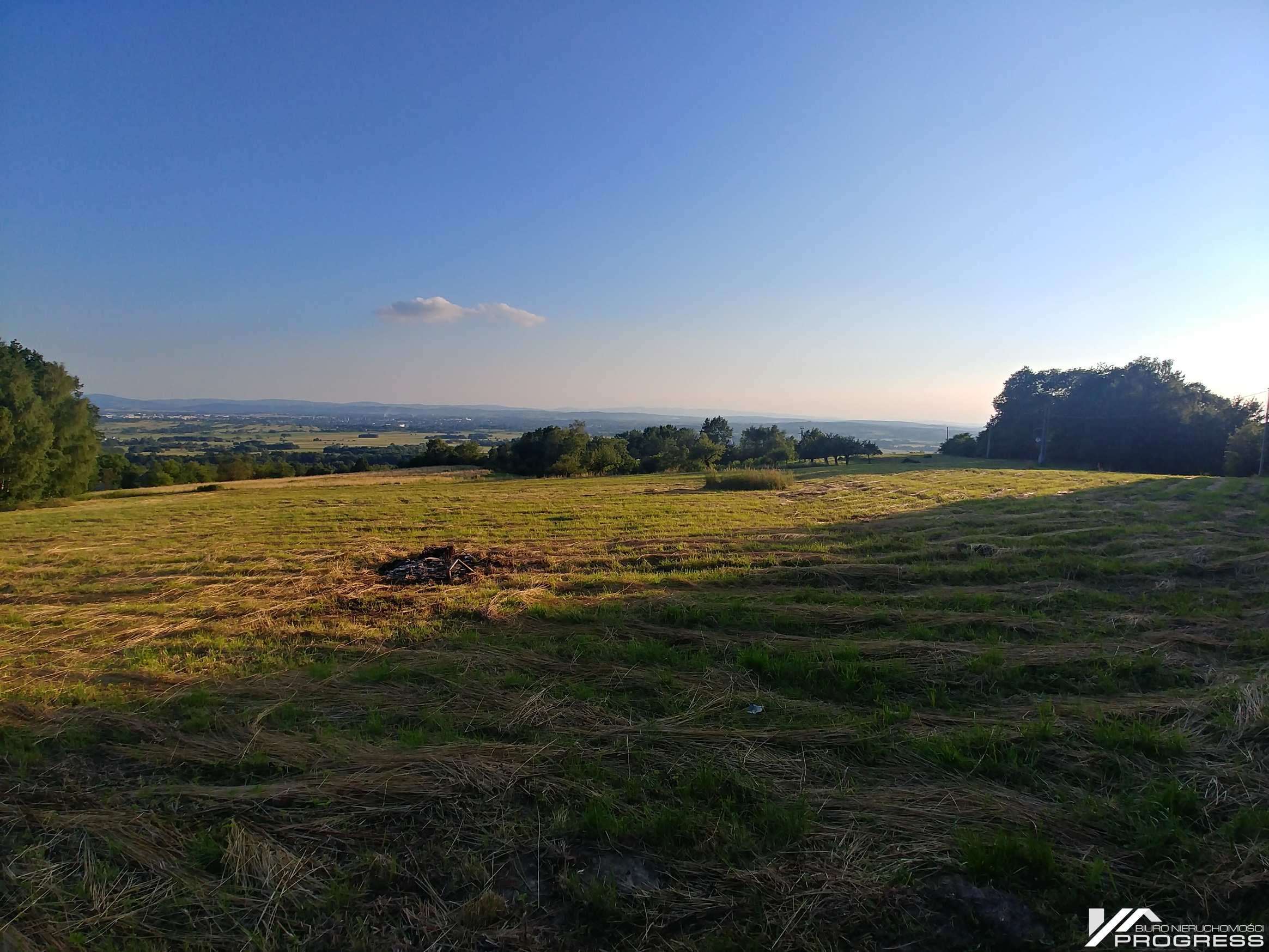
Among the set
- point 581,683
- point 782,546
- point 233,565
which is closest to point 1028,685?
point 581,683

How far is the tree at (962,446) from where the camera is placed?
6128 cm

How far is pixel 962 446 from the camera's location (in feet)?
206

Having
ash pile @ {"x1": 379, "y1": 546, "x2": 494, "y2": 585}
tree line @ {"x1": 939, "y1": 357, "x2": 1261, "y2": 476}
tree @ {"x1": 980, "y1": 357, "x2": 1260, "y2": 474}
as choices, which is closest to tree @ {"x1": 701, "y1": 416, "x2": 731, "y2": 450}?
tree line @ {"x1": 939, "y1": 357, "x2": 1261, "y2": 476}

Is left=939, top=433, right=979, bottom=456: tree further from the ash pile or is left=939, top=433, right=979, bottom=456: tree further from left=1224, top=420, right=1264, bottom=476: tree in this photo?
the ash pile

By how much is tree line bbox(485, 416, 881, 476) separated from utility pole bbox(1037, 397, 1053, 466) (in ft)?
55.5

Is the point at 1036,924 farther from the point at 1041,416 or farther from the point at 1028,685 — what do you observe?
the point at 1041,416

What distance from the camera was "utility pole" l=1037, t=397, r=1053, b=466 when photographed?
4845cm

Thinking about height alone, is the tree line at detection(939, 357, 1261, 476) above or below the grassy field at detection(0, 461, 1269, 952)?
above

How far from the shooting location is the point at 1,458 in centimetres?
2923

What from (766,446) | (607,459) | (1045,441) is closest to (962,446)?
(1045,441)

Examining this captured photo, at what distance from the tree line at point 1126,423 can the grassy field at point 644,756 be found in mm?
41197

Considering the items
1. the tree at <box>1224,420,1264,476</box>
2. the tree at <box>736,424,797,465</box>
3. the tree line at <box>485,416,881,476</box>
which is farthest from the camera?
the tree at <box>736,424,797,465</box>

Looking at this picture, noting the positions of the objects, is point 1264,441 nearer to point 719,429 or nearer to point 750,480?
point 750,480

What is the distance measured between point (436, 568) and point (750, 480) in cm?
2161
